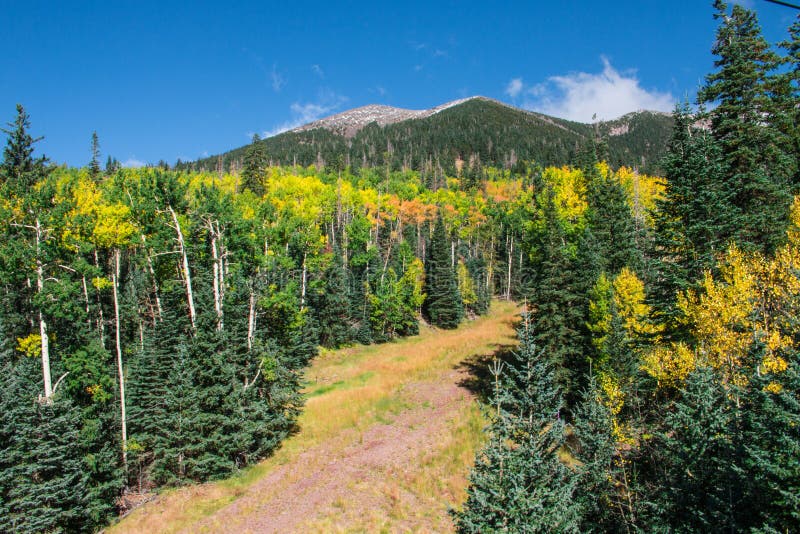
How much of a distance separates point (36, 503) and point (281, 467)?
9504 millimetres

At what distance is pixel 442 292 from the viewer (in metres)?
56.5

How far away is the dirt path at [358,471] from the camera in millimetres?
15953

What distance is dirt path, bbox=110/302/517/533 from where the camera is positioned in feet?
52.3

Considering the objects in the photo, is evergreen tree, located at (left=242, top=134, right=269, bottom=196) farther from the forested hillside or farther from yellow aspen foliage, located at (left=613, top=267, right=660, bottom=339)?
yellow aspen foliage, located at (left=613, top=267, right=660, bottom=339)

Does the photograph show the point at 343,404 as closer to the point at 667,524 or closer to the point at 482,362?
the point at 482,362

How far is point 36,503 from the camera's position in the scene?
47.8ft

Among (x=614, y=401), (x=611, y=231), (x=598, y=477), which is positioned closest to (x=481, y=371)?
(x=614, y=401)

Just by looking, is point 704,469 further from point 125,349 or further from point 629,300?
point 125,349

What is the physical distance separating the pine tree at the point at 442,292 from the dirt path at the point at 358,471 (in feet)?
71.3

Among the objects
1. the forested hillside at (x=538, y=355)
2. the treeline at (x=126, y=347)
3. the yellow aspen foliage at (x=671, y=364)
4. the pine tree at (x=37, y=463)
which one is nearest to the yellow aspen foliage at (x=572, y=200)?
the forested hillside at (x=538, y=355)

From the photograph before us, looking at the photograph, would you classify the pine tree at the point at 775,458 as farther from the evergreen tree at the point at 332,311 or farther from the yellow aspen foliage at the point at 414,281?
the yellow aspen foliage at the point at 414,281

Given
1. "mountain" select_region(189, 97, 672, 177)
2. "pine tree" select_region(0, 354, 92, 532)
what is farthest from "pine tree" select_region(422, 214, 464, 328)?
"mountain" select_region(189, 97, 672, 177)

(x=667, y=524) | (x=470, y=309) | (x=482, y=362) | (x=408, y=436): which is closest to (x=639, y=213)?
(x=470, y=309)

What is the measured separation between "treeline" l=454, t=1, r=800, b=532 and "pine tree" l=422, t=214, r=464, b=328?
25.7m
